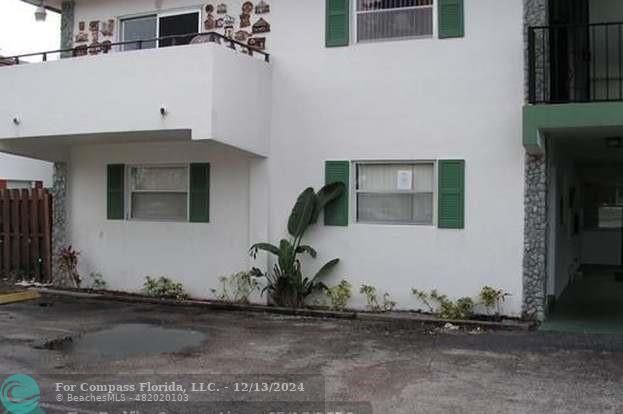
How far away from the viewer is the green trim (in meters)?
8.73

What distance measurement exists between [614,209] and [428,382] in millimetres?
12933

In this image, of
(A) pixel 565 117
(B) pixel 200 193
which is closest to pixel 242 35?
(B) pixel 200 193

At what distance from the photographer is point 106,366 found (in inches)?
290

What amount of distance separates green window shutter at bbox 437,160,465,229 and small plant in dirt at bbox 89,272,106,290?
635 cm

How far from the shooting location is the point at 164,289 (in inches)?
465

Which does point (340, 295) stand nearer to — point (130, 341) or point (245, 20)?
point (130, 341)

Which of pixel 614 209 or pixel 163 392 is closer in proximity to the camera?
pixel 163 392

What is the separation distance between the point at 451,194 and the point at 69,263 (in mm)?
7103

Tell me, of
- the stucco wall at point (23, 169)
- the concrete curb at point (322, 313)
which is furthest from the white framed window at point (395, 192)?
the stucco wall at point (23, 169)

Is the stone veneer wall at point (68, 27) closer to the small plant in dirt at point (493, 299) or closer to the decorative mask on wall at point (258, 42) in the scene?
the decorative mask on wall at point (258, 42)

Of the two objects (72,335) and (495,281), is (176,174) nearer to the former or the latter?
(72,335)

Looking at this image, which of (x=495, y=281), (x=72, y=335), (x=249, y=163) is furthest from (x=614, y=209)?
(x=72, y=335)

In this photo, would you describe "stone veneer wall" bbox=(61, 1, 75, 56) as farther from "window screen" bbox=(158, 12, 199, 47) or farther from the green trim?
the green trim

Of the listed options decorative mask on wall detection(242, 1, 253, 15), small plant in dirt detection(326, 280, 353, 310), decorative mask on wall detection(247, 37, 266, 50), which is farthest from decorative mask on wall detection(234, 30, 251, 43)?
small plant in dirt detection(326, 280, 353, 310)
